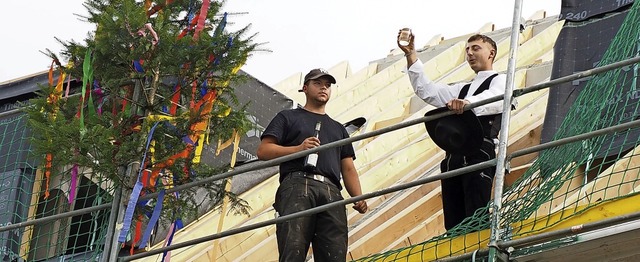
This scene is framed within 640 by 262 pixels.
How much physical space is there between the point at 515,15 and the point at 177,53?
2.12 meters

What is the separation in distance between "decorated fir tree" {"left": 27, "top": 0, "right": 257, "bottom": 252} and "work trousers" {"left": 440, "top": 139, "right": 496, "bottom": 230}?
139 centimetres

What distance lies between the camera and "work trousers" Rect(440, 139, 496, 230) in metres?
7.76

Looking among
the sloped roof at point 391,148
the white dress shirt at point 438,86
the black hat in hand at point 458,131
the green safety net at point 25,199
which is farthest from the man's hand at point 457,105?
the green safety net at point 25,199

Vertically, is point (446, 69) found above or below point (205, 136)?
above

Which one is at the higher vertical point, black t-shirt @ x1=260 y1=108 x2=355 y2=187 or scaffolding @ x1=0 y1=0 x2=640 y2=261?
black t-shirt @ x1=260 y1=108 x2=355 y2=187

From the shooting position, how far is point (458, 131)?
24.7 ft

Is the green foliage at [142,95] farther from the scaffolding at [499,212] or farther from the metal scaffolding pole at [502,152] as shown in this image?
the metal scaffolding pole at [502,152]

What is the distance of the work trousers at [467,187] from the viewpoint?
25.5 ft

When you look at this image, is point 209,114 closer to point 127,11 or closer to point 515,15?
point 127,11

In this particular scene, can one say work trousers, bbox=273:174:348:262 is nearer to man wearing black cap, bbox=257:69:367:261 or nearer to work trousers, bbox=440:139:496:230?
man wearing black cap, bbox=257:69:367:261

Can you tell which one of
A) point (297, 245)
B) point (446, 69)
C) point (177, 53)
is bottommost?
point (297, 245)

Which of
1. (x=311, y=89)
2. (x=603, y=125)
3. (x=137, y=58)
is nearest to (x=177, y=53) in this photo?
(x=137, y=58)

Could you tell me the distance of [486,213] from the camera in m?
7.52

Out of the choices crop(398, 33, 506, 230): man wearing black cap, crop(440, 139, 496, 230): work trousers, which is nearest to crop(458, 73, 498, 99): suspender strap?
crop(398, 33, 506, 230): man wearing black cap
